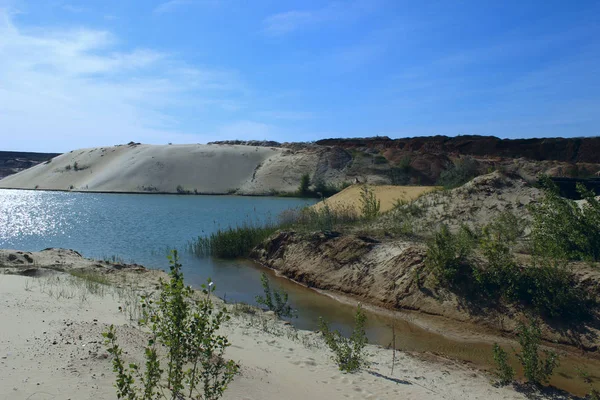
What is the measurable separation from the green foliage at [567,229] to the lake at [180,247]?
3.04 metres

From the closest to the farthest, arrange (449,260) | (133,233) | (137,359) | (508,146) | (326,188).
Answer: (137,359) < (449,260) < (133,233) < (326,188) < (508,146)

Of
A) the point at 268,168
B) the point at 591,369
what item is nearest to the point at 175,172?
the point at 268,168

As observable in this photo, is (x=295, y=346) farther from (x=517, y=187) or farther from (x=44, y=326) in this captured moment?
(x=517, y=187)

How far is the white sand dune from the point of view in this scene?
188 feet

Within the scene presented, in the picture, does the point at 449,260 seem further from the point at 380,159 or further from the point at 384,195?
the point at 380,159

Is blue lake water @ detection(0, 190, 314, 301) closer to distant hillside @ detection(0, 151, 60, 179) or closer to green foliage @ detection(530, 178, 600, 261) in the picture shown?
green foliage @ detection(530, 178, 600, 261)

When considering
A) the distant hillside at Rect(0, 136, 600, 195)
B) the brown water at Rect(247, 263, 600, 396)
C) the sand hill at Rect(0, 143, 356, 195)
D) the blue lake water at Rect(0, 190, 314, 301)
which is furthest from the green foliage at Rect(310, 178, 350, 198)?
the brown water at Rect(247, 263, 600, 396)

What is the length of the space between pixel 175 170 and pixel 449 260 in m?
54.1

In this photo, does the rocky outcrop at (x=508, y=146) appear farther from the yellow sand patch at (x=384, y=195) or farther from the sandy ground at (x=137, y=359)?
the sandy ground at (x=137, y=359)

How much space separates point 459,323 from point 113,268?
8795 millimetres

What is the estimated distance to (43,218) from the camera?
96.1 feet

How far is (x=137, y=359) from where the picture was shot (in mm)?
5301

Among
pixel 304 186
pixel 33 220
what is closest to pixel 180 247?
pixel 33 220

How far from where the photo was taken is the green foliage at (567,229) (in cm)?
1041
